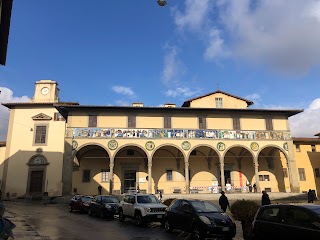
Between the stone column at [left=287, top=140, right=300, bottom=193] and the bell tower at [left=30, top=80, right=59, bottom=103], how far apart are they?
2771cm

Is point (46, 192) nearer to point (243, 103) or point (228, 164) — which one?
point (228, 164)

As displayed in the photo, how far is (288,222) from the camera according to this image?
664 centimetres

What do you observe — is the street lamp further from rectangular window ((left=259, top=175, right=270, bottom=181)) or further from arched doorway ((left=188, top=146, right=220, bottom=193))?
rectangular window ((left=259, top=175, right=270, bottom=181))

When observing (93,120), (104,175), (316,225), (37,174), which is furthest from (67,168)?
(316,225)

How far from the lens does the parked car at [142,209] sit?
42.4 feet

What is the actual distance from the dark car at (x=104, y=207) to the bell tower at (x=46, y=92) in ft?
71.0

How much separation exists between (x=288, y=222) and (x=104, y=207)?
11.8 meters

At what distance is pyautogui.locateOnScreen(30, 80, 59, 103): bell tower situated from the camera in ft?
117

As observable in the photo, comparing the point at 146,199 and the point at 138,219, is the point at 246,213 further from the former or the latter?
the point at 146,199

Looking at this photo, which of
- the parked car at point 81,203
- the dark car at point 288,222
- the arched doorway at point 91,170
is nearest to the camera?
the dark car at point 288,222

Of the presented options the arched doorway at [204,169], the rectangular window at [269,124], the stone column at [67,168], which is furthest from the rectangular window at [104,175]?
the rectangular window at [269,124]

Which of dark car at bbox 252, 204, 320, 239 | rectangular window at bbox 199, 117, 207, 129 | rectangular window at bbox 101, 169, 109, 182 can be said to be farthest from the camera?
rectangular window at bbox 101, 169, 109, 182

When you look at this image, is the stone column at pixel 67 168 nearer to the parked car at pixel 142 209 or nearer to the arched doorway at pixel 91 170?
the arched doorway at pixel 91 170

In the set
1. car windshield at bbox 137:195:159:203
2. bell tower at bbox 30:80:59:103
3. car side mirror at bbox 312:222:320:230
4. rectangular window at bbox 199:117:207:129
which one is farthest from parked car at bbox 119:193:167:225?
bell tower at bbox 30:80:59:103
